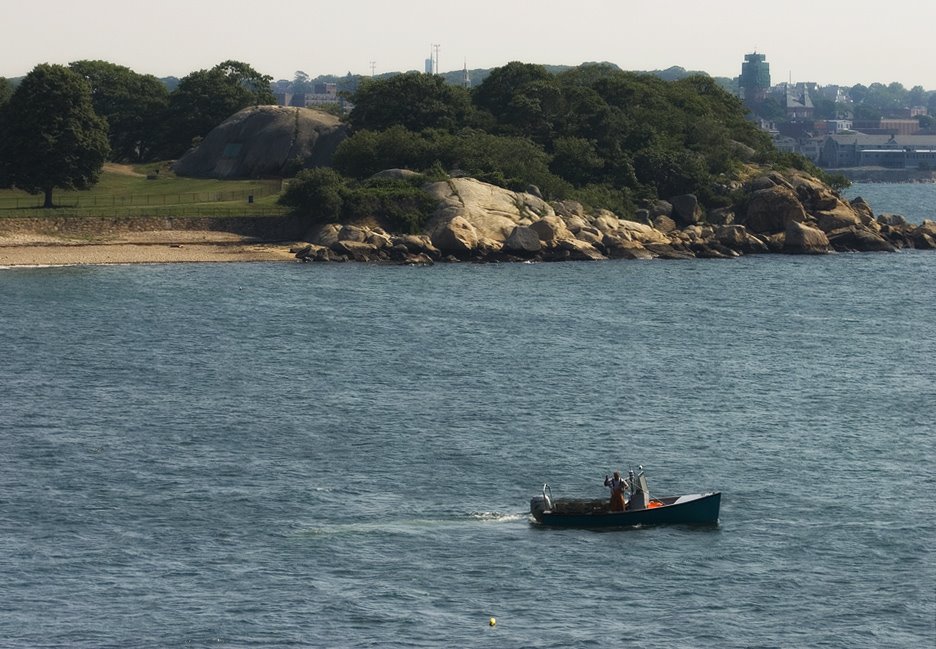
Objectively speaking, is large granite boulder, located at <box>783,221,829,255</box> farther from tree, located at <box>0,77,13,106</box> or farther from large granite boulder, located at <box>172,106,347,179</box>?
tree, located at <box>0,77,13,106</box>

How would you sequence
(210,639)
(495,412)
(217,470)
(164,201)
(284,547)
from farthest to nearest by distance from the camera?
(164,201), (495,412), (217,470), (284,547), (210,639)

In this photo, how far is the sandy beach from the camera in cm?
11206

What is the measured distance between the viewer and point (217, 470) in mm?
56906

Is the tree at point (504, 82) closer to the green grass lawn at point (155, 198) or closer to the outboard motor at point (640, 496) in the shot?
the green grass lawn at point (155, 198)

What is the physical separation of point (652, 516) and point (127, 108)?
119730 mm

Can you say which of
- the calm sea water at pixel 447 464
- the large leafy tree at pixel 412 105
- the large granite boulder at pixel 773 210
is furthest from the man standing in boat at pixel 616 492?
the large leafy tree at pixel 412 105

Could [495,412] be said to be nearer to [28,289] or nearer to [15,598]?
[15,598]

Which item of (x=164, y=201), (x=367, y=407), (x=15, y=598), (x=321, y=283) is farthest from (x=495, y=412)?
(x=164, y=201)

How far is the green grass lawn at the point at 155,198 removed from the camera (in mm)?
122125

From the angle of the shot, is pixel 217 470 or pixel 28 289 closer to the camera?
pixel 217 470

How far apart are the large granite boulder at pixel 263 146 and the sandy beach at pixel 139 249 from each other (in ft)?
76.7

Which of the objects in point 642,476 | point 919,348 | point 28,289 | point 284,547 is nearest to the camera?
point 284,547

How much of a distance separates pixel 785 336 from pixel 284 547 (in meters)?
48.9

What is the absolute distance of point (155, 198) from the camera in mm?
130250
